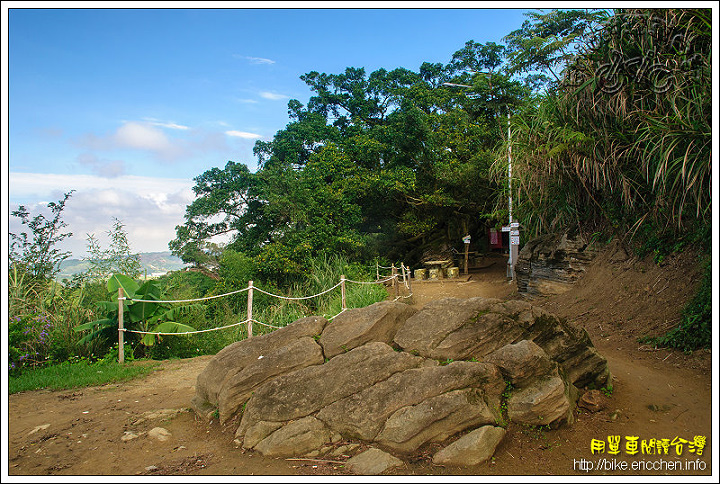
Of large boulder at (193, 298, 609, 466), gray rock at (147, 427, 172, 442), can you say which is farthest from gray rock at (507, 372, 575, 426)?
gray rock at (147, 427, 172, 442)

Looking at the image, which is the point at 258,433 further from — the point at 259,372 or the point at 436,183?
the point at 436,183

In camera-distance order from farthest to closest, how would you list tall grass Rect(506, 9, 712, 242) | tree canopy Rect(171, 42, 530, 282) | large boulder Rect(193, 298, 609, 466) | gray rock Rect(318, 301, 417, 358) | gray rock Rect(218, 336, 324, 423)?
tree canopy Rect(171, 42, 530, 282) → tall grass Rect(506, 9, 712, 242) → gray rock Rect(318, 301, 417, 358) → gray rock Rect(218, 336, 324, 423) → large boulder Rect(193, 298, 609, 466)

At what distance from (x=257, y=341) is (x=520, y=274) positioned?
8.84 metres

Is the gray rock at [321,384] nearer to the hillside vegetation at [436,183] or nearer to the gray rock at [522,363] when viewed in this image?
the gray rock at [522,363]

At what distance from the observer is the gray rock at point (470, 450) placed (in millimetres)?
3762

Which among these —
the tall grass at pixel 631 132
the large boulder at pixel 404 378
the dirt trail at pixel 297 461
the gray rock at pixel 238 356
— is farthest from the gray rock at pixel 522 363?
the tall grass at pixel 631 132

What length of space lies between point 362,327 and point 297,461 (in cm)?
159

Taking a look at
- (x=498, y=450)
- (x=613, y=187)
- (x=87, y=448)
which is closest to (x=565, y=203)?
(x=613, y=187)

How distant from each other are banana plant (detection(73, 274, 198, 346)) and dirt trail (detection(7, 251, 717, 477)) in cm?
82

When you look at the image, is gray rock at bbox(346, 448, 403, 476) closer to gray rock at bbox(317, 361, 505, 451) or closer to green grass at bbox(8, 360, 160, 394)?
gray rock at bbox(317, 361, 505, 451)

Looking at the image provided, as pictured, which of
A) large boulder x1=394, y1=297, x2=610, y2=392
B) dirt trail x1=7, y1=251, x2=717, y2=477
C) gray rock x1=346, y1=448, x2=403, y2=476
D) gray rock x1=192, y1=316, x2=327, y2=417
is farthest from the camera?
gray rock x1=192, y1=316, x2=327, y2=417

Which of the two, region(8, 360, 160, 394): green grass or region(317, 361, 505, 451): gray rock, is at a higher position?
region(317, 361, 505, 451): gray rock

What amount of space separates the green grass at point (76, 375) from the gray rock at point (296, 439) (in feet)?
12.7

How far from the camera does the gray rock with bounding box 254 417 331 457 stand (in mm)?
4102
